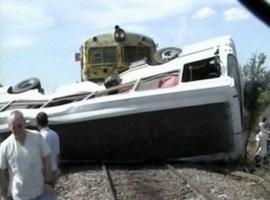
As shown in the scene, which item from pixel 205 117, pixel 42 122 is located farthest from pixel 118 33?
pixel 42 122

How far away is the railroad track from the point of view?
42.8ft

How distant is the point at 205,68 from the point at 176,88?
5.12 ft

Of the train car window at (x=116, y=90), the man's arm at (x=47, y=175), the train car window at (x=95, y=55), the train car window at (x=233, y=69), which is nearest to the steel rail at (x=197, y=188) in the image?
the train car window at (x=233, y=69)

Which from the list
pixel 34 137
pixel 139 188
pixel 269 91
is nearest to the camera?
pixel 34 137

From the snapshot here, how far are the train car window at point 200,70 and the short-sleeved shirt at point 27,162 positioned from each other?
12.7 meters

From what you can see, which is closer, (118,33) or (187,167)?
(187,167)

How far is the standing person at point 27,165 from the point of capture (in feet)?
22.9

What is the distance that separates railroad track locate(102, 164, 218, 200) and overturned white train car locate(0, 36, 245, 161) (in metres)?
1.65

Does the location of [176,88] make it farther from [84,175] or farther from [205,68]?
[84,175]

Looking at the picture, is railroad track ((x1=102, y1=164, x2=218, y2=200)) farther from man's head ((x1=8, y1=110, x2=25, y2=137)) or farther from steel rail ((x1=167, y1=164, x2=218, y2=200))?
man's head ((x1=8, y1=110, x2=25, y2=137))

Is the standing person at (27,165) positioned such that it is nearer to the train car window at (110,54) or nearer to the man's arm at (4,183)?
the man's arm at (4,183)

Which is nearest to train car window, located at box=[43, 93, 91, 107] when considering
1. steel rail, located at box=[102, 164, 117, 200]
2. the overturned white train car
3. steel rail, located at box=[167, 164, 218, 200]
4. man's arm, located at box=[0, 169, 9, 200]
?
the overturned white train car

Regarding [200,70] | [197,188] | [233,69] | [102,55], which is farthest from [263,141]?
[197,188]

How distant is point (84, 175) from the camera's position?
1642cm
